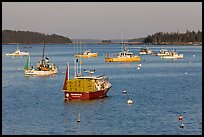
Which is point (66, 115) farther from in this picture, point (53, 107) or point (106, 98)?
point (106, 98)

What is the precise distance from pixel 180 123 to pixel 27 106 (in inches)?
615

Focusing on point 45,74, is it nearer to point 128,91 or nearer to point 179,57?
point 128,91

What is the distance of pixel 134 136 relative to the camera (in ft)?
108

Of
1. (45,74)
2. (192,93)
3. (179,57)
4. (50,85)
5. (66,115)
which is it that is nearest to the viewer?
(66,115)

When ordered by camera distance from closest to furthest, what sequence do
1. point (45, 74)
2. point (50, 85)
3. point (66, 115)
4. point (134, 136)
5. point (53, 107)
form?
1. point (134, 136)
2. point (66, 115)
3. point (53, 107)
4. point (50, 85)
5. point (45, 74)

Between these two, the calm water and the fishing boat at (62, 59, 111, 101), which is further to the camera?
the fishing boat at (62, 59, 111, 101)

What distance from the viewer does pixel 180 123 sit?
37906 mm

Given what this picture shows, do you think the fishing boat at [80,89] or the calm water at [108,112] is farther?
the fishing boat at [80,89]

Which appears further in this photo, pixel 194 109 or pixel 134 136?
pixel 194 109

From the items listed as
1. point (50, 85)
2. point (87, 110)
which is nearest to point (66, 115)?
point (87, 110)

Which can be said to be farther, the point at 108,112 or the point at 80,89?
the point at 80,89

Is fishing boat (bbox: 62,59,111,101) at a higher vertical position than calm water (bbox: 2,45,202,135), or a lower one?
higher

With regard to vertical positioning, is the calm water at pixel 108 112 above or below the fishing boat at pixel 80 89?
below

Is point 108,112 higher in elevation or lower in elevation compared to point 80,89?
lower
